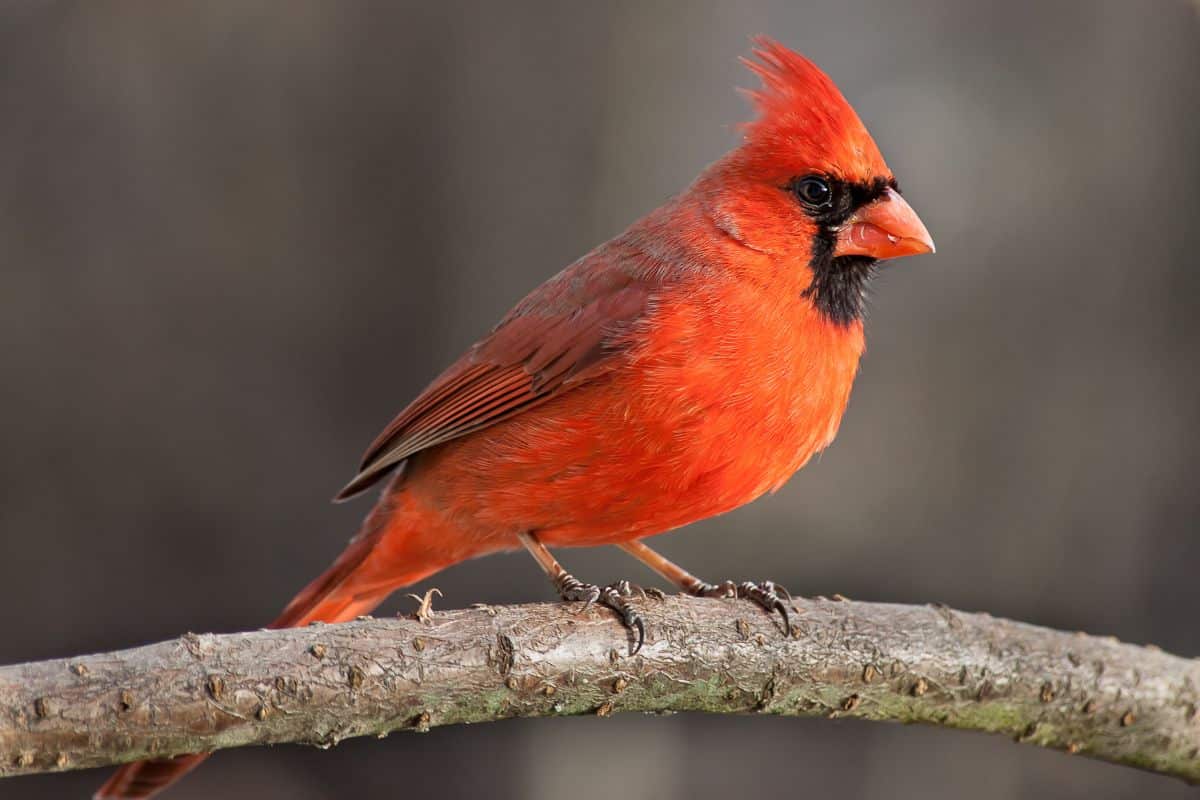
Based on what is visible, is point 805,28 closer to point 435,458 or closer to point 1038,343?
point 1038,343

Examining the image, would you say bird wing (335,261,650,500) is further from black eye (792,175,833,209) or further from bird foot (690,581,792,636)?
bird foot (690,581,792,636)

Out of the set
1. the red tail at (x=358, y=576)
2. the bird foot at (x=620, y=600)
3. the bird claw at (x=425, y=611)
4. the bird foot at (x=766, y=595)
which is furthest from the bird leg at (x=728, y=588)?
the bird claw at (x=425, y=611)

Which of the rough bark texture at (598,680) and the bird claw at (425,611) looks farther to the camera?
the bird claw at (425,611)

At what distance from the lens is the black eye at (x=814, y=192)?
130 inches

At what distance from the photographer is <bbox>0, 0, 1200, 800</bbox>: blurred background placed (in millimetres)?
4449

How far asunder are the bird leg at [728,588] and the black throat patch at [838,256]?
0.68 m

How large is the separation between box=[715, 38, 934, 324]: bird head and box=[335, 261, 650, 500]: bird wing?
0.37m

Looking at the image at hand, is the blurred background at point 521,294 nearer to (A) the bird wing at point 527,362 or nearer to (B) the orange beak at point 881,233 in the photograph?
(A) the bird wing at point 527,362

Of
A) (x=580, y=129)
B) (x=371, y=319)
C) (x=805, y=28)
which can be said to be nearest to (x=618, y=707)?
(x=371, y=319)

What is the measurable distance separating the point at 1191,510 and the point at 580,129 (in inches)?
102

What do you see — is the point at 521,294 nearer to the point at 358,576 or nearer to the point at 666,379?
the point at 358,576

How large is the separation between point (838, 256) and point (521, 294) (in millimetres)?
1768

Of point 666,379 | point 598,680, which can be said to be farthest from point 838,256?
point 598,680

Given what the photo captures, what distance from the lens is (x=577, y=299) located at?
343cm
